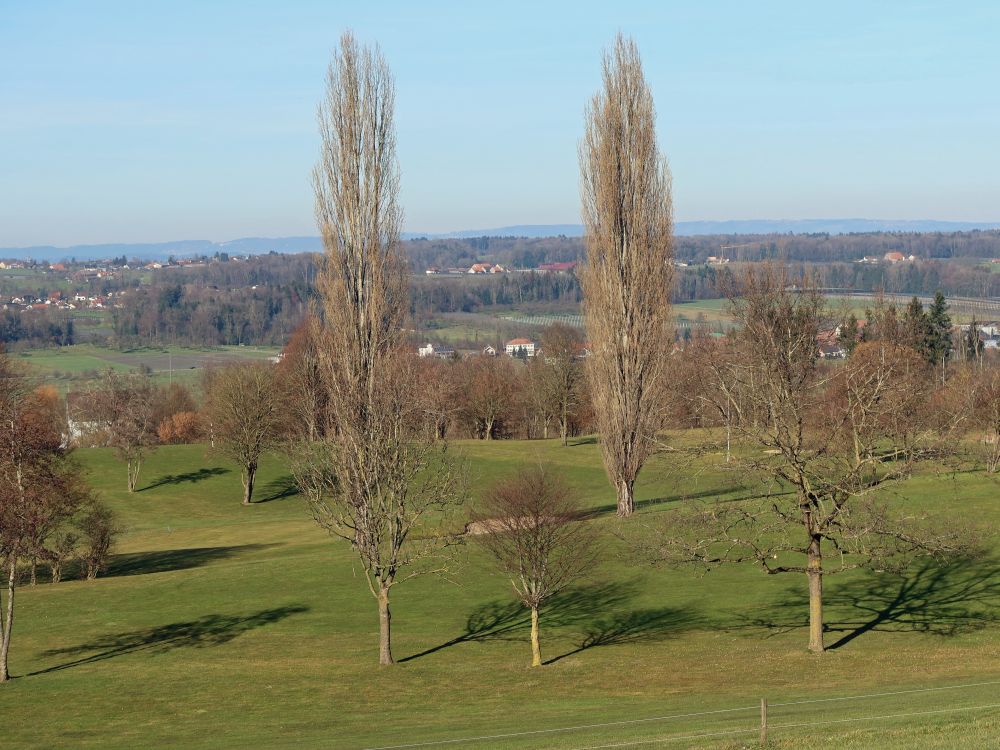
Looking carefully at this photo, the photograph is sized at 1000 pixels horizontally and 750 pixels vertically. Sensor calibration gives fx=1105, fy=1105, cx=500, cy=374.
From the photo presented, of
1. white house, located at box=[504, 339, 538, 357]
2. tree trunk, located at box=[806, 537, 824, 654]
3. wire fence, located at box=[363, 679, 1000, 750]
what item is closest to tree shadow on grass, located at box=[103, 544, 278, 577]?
tree trunk, located at box=[806, 537, 824, 654]

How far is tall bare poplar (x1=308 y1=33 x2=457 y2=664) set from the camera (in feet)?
102

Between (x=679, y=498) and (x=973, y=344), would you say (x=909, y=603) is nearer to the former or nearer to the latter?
(x=679, y=498)

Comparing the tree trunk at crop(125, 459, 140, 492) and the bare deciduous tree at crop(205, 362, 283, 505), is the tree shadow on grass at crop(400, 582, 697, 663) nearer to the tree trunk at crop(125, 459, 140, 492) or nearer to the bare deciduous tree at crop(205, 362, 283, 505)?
the bare deciduous tree at crop(205, 362, 283, 505)

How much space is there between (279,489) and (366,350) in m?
47.0

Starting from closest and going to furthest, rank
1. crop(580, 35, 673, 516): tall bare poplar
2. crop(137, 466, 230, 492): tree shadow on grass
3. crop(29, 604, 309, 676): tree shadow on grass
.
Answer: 1. crop(29, 604, 309, 676): tree shadow on grass
2. crop(580, 35, 673, 516): tall bare poplar
3. crop(137, 466, 230, 492): tree shadow on grass

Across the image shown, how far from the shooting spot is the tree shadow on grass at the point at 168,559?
157ft

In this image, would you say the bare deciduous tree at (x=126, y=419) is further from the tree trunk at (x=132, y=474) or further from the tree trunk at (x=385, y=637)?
the tree trunk at (x=385, y=637)

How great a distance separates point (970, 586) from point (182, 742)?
23.5 m

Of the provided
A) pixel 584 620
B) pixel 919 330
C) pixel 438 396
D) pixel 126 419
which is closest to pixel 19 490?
pixel 584 620

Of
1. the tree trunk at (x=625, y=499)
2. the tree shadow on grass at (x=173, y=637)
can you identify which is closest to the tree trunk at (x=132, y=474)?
the tree trunk at (x=625, y=499)

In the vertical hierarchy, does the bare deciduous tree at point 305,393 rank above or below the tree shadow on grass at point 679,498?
above

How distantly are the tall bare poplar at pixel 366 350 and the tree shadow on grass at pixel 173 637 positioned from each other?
5300mm

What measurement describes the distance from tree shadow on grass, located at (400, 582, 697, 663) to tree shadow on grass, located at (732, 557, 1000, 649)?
9.60 ft

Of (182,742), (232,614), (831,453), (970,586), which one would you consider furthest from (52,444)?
(970,586)
